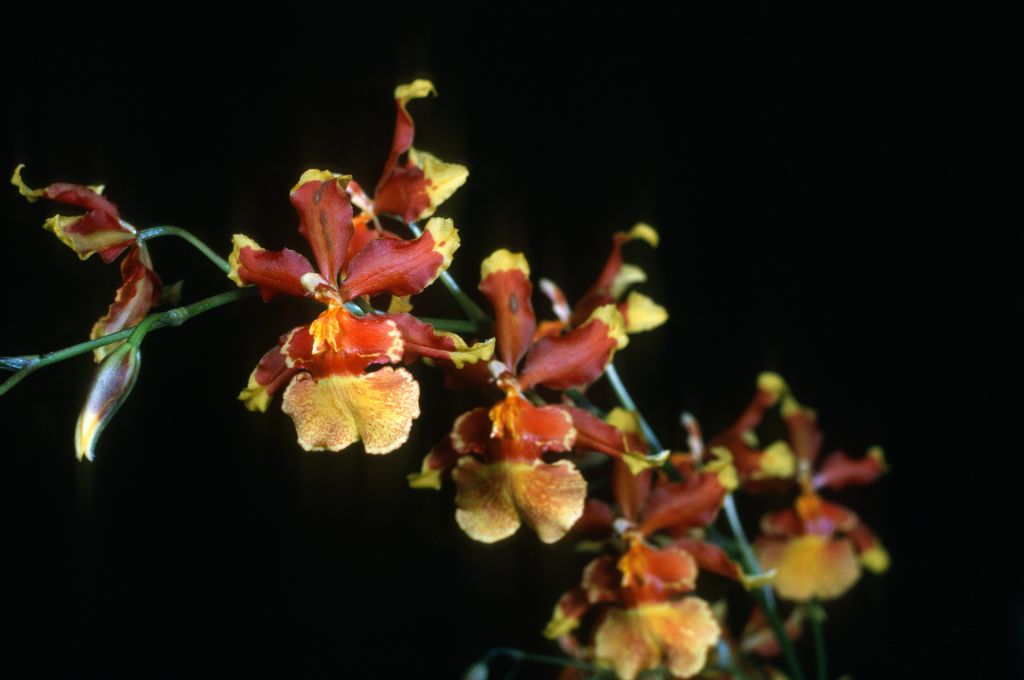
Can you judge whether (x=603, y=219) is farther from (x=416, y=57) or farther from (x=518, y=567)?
(x=518, y=567)

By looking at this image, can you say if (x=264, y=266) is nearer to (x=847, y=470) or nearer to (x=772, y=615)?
(x=772, y=615)

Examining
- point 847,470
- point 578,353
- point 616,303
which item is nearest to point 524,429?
point 578,353

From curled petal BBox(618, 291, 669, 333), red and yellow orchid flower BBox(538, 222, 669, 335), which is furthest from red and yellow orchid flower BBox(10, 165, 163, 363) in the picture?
curled petal BBox(618, 291, 669, 333)

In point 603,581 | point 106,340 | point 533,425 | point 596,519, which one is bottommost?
point 603,581

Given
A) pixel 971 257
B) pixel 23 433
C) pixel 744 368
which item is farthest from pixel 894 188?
pixel 23 433

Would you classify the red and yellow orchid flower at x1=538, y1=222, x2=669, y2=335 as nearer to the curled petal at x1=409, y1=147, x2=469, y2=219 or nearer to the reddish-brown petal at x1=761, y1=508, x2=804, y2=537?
the curled petal at x1=409, y1=147, x2=469, y2=219

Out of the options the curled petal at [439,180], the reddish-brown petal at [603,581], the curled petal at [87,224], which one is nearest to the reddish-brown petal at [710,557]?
the reddish-brown petal at [603,581]

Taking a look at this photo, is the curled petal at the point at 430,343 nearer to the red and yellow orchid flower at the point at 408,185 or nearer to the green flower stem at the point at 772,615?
the red and yellow orchid flower at the point at 408,185
